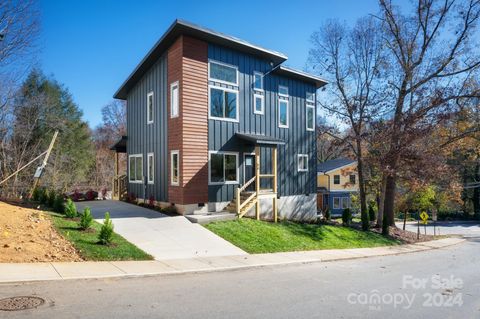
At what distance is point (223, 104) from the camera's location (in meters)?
17.2

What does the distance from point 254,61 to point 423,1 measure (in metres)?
11.7

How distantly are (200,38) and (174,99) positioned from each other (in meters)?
3.04

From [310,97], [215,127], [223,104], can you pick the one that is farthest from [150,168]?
[310,97]

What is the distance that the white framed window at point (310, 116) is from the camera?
22.0 meters

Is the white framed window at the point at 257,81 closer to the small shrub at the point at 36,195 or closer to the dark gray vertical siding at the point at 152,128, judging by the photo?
the dark gray vertical siding at the point at 152,128

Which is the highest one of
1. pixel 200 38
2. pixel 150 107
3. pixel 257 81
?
pixel 200 38

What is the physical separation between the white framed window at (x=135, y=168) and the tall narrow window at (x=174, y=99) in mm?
4153

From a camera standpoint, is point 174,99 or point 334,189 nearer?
point 174,99

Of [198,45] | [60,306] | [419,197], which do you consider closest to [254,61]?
[198,45]

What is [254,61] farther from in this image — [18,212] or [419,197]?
[419,197]

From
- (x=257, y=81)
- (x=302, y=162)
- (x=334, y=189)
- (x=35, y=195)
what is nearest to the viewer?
(x=35, y=195)

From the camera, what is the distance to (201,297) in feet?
21.7

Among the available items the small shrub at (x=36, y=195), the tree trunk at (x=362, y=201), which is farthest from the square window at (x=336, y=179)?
the small shrub at (x=36, y=195)

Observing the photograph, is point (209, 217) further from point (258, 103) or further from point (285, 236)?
point (258, 103)
